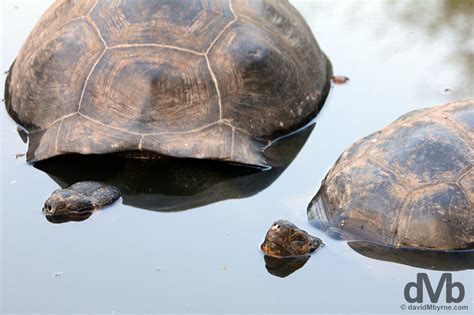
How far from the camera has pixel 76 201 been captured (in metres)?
5.06

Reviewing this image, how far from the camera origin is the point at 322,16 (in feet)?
26.4

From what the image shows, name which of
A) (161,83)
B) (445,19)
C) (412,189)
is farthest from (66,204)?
(445,19)

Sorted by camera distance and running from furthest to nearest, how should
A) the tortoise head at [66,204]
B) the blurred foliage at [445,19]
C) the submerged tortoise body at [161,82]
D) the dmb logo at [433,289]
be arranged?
the blurred foliage at [445,19] < the submerged tortoise body at [161,82] < the tortoise head at [66,204] < the dmb logo at [433,289]

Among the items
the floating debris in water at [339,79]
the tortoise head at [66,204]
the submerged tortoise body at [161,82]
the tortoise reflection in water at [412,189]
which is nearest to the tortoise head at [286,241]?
the tortoise reflection in water at [412,189]

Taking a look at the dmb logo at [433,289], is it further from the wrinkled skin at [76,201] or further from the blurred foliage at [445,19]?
the blurred foliage at [445,19]

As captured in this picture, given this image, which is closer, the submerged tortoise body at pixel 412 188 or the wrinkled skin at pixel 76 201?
the submerged tortoise body at pixel 412 188

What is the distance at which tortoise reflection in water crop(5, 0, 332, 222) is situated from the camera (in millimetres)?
5516

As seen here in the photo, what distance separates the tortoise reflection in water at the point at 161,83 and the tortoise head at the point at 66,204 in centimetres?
15

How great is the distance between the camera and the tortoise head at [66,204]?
504 cm

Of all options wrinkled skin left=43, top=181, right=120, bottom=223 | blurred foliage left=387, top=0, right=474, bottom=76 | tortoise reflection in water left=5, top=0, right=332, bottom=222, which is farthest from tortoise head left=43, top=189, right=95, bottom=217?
blurred foliage left=387, top=0, right=474, bottom=76

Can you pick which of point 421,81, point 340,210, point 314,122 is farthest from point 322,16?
point 340,210

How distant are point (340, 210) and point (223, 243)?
2.04 ft

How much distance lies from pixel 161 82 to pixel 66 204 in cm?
98

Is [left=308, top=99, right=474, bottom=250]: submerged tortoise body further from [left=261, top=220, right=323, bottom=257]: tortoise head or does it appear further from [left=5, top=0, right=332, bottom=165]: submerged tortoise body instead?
[left=5, top=0, right=332, bottom=165]: submerged tortoise body
